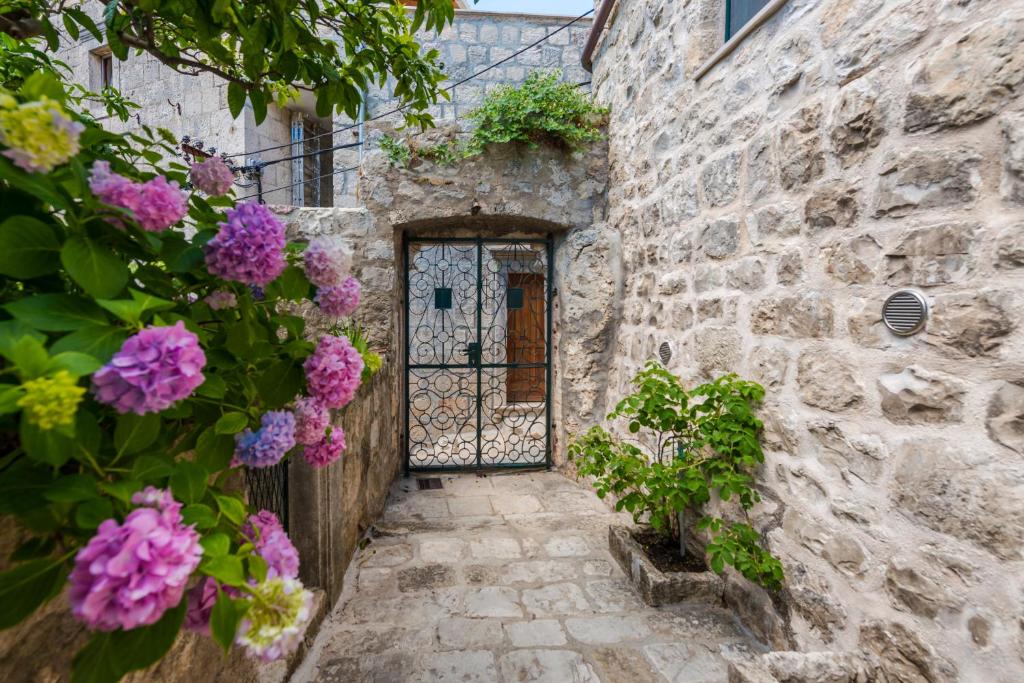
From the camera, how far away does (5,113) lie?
485mm

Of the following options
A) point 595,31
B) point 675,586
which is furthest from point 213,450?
point 595,31

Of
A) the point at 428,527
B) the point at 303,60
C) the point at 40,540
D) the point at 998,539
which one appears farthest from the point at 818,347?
the point at 428,527

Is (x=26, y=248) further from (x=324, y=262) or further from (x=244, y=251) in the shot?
(x=324, y=262)

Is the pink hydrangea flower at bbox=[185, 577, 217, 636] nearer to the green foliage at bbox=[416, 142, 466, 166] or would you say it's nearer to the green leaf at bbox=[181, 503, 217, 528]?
the green leaf at bbox=[181, 503, 217, 528]

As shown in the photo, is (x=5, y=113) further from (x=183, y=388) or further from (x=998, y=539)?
(x=998, y=539)

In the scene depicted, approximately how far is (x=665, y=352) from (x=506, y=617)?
1480 mm

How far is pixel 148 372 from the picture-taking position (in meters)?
0.49

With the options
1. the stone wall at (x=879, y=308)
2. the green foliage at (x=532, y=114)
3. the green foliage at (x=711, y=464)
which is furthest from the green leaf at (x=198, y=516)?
the green foliage at (x=532, y=114)

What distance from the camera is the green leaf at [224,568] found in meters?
0.52

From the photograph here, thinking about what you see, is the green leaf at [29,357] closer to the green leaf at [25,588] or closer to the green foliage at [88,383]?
the green foliage at [88,383]

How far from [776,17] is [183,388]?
2.16 metres

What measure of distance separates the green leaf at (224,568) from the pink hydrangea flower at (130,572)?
37mm

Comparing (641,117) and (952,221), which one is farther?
(641,117)

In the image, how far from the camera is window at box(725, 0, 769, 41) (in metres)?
2.10
